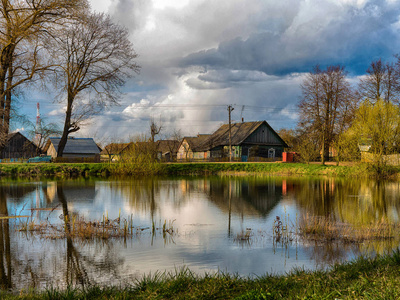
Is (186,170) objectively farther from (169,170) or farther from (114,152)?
(114,152)

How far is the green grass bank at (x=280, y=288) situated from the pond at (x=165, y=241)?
1849mm

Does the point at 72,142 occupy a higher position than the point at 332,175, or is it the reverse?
the point at 72,142

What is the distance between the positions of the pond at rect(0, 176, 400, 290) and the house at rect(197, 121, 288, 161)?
138 ft

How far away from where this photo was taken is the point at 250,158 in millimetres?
61906

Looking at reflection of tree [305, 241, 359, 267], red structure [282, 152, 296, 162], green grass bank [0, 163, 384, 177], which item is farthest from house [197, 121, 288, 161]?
reflection of tree [305, 241, 359, 267]

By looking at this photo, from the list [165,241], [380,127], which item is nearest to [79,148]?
[380,127]

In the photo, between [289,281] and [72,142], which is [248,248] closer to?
[289,281]

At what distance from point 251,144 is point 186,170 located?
19.3 meters

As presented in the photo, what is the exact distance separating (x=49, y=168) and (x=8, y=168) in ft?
13.9

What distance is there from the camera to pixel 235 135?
67312 mm

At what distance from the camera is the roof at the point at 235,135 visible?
64.9 meters

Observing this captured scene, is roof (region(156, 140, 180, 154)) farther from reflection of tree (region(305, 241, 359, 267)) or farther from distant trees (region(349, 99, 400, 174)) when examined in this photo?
reflection of tree (region(305, 241, 359, 267))

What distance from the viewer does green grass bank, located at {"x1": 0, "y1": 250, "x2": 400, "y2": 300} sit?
17.8 ft

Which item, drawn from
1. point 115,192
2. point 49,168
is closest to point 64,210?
point 115,192
